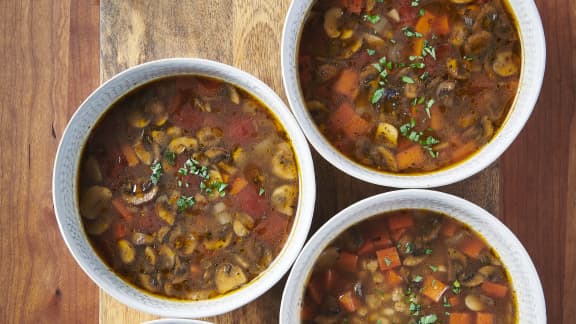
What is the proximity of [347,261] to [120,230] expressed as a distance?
0.96 meters

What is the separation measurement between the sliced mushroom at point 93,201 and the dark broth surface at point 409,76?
93 centimetres

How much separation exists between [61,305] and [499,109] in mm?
2205

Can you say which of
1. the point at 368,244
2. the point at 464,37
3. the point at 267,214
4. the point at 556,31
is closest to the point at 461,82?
the point at 464,37

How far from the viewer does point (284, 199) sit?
2.45 metres

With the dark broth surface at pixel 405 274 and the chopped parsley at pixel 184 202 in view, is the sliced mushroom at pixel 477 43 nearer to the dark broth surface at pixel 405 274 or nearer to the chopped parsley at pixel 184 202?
the dark broth surface at pixel 405 274

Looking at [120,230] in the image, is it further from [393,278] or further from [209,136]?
[393,278]

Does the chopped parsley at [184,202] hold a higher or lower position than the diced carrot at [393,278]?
higher

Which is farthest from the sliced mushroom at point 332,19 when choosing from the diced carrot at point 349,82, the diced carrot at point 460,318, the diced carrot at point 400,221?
the diced carrot at point 460,318

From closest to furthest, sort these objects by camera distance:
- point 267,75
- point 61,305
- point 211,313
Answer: point 211,313 < point 267,75 < point 61,305

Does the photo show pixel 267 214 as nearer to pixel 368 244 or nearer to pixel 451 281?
pixel 368 244

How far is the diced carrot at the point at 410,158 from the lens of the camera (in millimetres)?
2463

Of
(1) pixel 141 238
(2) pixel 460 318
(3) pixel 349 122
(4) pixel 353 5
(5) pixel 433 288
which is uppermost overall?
(4) pixel 353 5

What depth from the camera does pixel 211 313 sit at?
2.36 meters

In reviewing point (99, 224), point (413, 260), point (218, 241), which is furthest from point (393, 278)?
point (99, 224)
